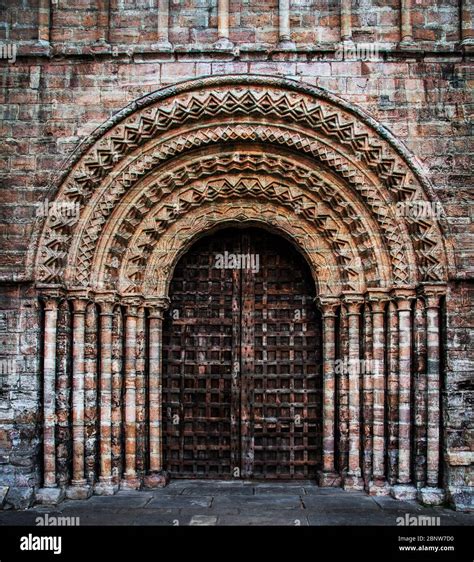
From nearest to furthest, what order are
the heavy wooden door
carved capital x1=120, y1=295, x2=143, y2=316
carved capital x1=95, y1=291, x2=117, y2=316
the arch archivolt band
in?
1. the arch archivolt band
2. carved capital x1=95, y1=291, x2=117, y2=316
3. carved capital x1=120, y1=295, x2=143, y2=316
4. the heavy wooden door

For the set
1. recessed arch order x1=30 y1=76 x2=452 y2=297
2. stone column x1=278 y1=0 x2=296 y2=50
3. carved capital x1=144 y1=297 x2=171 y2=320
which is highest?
stone column x1=278 y1=0 x2=296 y2=50

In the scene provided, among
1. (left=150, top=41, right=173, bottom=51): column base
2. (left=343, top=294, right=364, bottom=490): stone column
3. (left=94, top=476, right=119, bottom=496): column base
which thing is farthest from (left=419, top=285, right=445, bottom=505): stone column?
(left=150, top=41, right=173, bottom=51): column base

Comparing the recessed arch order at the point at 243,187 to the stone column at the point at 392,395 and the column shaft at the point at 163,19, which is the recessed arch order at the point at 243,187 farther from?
the column shaft at the point at 163,19

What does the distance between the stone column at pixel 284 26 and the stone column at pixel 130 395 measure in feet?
12.2

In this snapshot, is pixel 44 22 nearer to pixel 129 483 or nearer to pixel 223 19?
pixel 223 19

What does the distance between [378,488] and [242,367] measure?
2.35 meters

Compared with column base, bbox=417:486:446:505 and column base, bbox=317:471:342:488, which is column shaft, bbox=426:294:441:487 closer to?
column base, bbox=417:486:446:505

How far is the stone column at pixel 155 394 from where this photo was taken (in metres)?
8.91

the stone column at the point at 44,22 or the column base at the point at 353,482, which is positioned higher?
the stone column at the point at 44,22

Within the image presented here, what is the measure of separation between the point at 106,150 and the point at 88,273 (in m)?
1.55

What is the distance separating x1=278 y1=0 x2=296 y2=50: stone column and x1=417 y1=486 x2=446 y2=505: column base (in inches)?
220

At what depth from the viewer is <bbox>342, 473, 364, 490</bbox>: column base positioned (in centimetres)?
862

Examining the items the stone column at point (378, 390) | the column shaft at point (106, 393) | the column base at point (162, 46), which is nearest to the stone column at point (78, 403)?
the column shaft at point (106, 393)
